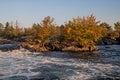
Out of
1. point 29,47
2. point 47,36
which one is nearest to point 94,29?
point 47,36

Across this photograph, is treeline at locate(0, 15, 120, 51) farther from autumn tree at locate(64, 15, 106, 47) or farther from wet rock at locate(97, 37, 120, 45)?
wet rock at locate(97, 37, 120, 45)

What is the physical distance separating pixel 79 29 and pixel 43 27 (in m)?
10.1

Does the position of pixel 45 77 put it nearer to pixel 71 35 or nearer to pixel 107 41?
pixel 71 35

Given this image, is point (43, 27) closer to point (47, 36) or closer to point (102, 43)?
point (47, 36)

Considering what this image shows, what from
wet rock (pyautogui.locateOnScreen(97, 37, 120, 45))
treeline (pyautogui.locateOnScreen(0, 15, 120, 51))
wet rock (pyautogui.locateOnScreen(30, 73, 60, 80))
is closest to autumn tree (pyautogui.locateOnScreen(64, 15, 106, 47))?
treeline (pyautogui.locateOnScreen(0, 15, 120, 51))

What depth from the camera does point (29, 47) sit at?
6153 cm

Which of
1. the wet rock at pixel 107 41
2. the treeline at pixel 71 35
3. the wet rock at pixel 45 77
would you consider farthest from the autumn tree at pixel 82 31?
the wet rock at pixel 45 77

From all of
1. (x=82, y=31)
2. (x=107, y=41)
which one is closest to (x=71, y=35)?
(x=82, y=31)

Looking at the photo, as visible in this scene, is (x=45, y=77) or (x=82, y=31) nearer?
(x=45, y=77)

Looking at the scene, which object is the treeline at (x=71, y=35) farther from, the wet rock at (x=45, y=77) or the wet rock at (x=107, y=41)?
the wet rock at (x=45, y=77)

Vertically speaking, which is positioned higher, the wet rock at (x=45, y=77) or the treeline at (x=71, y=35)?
the treeline at (x=71, y=35)

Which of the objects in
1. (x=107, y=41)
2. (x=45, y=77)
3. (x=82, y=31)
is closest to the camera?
(x=45, y=77)

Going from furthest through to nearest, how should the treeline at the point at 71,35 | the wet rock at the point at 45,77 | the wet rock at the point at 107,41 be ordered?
the wet rock at the point at 107,41 < the treeline at the point at 71,35 < the wet rock at the point at 45,77

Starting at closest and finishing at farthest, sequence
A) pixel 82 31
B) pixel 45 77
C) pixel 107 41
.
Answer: pixel 45 77, pixel 82 31, pixel 107 41
